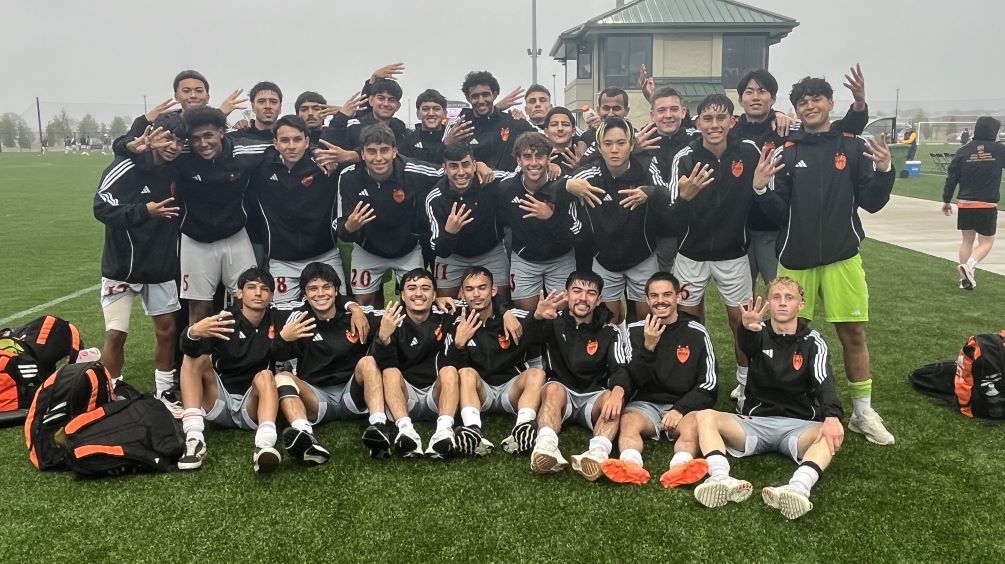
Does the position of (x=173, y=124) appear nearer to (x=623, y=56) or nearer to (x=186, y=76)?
(x=186, y=76)

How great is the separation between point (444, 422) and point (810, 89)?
298 centimetres

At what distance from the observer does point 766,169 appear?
14.3ft

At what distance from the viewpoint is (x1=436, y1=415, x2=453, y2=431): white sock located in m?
4.06

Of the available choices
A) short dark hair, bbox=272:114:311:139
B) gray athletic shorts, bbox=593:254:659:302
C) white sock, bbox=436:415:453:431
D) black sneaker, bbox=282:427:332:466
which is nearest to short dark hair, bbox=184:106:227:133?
short dark hair, bbox=272:114:311:139

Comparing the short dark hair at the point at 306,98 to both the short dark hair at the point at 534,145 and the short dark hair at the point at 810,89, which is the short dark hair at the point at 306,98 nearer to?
the short dark hair at the point at 534,145

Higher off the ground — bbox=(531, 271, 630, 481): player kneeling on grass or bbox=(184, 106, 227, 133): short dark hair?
bbox=(184, 106, 227, 133): short dark hair

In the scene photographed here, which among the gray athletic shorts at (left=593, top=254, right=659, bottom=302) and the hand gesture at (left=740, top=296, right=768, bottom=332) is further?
the gray athletic shorts at (left=593, top=254, right=659, bottom=302)

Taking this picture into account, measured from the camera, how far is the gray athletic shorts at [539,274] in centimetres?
520

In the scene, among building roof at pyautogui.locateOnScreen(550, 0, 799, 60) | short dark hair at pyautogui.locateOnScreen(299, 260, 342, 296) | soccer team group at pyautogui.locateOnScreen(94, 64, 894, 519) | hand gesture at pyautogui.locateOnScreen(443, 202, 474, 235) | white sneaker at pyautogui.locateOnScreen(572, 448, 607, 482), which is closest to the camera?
white sneaker at pyautogui.locateOnScreen(572, 448, 607, 482)

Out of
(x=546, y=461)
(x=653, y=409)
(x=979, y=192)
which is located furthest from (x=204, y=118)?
(x=979, y=192)

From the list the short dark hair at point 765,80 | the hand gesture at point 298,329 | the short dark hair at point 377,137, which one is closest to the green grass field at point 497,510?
the hand gesture at point 298,329

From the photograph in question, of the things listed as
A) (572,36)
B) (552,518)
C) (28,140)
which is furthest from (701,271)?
(28,140)

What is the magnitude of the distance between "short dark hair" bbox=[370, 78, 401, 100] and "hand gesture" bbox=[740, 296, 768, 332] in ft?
11.7

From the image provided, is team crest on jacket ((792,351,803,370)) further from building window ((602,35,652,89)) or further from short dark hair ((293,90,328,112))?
building window ((602,35,652,89))
